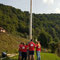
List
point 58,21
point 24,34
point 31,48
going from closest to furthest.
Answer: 1. point 31,48
2. point 24,34
3. point 58,21

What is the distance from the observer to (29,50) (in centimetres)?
1030

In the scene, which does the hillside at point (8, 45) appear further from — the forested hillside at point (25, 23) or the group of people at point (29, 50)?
the forested hillside at point (25, 23)

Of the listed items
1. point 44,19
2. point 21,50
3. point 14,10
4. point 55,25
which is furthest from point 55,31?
point 21,50

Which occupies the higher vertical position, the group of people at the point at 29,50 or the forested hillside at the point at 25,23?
the forested hillside at the point at 25,23

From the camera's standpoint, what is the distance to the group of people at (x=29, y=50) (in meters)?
10.2

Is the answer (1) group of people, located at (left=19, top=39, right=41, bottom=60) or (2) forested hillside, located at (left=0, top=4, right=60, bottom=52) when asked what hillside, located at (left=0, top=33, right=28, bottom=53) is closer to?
(1) group of people, located at (left=19, top=39, right=41, bottom=60)

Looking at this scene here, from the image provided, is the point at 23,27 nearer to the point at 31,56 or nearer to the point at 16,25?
the point at 16,25

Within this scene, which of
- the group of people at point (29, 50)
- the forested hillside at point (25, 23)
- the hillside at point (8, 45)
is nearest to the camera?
the group of people at point (29, 50)

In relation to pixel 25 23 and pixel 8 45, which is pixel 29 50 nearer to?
pixel 8 45

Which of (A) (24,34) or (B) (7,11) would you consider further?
(B) (7,11)

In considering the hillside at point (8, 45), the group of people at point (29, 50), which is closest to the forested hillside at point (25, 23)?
the hillside at point (8, 45)

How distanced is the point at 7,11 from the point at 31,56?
7621 cm

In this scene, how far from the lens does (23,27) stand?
3194 inches

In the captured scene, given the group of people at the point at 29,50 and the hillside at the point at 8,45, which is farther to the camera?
the hillside at the point at 8,45
